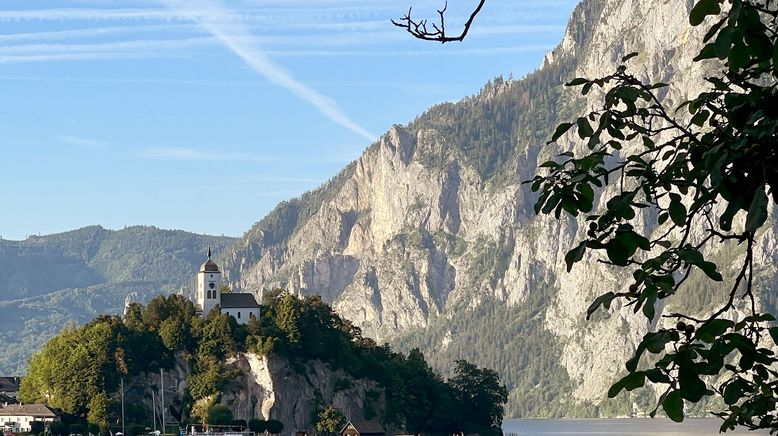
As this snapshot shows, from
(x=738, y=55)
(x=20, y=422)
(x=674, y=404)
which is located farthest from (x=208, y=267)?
(x=738, y=55)

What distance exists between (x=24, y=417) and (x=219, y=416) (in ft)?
77.6

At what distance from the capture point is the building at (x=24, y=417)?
16738cm

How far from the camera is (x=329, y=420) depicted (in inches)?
6964

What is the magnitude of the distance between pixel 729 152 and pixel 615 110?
2079 mm

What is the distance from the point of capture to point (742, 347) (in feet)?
29.6

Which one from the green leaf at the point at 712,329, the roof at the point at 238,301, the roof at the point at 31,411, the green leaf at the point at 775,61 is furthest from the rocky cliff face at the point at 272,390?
the green leaf at the point at 775,61

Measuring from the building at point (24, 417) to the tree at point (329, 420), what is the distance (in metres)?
33.0

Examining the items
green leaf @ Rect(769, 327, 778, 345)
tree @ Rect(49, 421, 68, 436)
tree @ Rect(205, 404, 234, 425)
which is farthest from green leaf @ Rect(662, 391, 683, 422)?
tree @ Rect(205, 404, 234, 425)

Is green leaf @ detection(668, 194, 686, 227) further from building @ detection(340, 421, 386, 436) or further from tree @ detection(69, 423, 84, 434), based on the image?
building @ detection(340, 421, 386, 436)

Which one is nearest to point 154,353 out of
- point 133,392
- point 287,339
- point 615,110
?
point 133,392

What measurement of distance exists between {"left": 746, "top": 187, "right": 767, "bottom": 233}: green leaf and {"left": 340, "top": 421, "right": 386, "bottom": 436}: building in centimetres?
16762

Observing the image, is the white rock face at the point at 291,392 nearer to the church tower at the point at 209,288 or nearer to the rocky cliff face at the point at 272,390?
the rocky cliff face at the point at 272,390

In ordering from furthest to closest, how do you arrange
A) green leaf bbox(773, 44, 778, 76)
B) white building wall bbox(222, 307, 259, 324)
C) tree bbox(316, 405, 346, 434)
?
white building wall bbox(222, 307, 259, 324), tree bbox(316, 405, 346, 434), green leaf bbox(773, 44, 778, 76)

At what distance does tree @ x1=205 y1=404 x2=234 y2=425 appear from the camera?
16925cm
